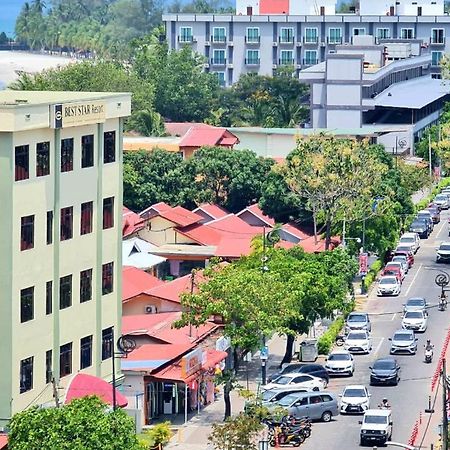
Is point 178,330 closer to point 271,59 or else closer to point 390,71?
point 390,71

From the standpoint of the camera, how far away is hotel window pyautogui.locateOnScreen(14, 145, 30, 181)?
62.4 metres

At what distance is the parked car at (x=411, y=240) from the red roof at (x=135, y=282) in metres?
24.6

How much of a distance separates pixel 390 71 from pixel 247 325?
333ft

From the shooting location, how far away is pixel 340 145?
106 metres

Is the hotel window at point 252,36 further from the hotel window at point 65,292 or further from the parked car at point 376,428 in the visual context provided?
the hotel window at point 65,292

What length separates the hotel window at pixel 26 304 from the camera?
62.7m

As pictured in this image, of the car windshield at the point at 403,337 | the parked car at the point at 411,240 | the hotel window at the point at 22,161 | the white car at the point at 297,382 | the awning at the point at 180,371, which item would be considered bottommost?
the white car at the point at 297,382

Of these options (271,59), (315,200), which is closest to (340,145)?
(315,200)

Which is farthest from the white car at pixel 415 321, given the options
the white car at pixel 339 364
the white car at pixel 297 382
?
the white car at pixel 297 382

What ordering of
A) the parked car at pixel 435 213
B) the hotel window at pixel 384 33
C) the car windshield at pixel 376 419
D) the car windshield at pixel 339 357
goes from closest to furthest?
the car windshield at pixel 376 419 → the car windshield at pixel 339 357 → the parked car at pixel 435 213 → the hotel window at pixel 384 33

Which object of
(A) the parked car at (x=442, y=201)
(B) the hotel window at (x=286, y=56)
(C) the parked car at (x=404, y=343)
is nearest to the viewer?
(C) the parked car at (x=404, y=343)

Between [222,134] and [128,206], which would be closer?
[128,206]

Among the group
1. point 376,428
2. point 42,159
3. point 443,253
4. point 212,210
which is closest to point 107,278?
point 42,159

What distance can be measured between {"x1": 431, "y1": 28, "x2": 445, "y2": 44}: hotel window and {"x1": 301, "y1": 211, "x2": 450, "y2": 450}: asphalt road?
85239 mm
